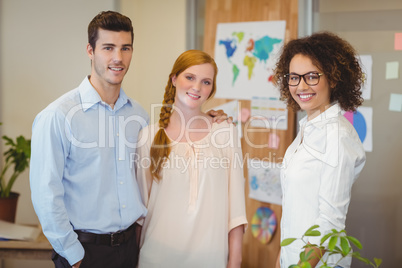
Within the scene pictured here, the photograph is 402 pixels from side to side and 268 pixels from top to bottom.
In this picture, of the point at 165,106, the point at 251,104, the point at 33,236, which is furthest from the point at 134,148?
the point at 251,104

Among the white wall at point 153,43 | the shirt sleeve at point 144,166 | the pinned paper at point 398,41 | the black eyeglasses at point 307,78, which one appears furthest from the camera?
the white wall at point 153,43

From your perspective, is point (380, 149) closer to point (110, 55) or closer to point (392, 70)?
point (392, 70)

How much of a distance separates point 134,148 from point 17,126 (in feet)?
6.41

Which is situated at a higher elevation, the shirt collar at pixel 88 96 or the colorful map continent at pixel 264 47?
the colorful map continent at pixel 264 47

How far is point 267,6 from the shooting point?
3275mm

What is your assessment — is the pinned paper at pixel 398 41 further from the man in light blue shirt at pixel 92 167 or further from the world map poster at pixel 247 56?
the man in light blue shirt at pixel 92 167

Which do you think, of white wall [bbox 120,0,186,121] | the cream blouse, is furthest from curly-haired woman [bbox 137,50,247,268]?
white wall [bbox 120,0,186,121]

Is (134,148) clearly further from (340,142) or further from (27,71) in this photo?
(27,71)

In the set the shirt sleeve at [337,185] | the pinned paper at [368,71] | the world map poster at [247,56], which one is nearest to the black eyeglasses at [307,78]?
the shirt sleeve at [337,185]

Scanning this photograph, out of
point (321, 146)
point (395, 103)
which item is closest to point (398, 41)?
point (395, 103)

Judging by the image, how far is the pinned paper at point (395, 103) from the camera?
283cm

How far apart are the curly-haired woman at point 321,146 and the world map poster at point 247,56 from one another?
54.9 inches

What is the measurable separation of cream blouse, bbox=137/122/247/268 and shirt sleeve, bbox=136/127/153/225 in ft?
0.08

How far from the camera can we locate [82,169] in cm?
188
